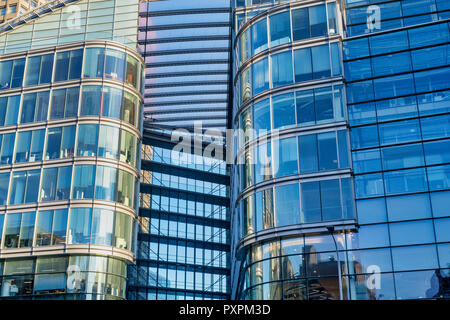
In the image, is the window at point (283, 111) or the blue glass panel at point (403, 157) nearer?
the blue glass panel at point (403, 157)

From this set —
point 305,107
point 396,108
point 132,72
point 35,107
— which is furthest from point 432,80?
point 35,107

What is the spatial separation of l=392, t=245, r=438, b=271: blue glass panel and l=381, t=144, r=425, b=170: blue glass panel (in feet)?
15.8

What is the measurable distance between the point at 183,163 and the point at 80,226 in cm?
2868

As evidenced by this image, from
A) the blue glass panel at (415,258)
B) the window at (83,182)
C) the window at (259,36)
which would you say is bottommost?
the blue glass panel at (415,258)

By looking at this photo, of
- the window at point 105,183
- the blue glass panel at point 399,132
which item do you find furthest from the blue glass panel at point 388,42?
the window at point 105,183

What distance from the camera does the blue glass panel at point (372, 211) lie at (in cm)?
3209

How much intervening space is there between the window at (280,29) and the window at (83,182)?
1540 cm

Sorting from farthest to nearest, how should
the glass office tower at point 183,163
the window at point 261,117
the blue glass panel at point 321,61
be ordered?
the glass office tower at point 183,163, the window at point 261,117, the blue glass panel at point 321,61

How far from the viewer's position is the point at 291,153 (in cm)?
3450

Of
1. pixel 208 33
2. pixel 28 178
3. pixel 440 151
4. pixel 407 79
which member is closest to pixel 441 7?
pixel 407 79

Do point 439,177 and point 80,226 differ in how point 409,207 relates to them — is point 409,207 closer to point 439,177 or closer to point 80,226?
point 439,177

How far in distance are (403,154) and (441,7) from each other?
33.2 feet

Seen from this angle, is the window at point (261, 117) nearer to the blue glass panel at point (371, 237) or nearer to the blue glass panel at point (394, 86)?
the blue glass panel at point (394, 86)

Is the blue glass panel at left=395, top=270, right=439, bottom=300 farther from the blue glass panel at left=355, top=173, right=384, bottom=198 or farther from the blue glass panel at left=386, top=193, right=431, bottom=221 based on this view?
the blue glass panel at left=355, top=173, right=384, bottom=198
